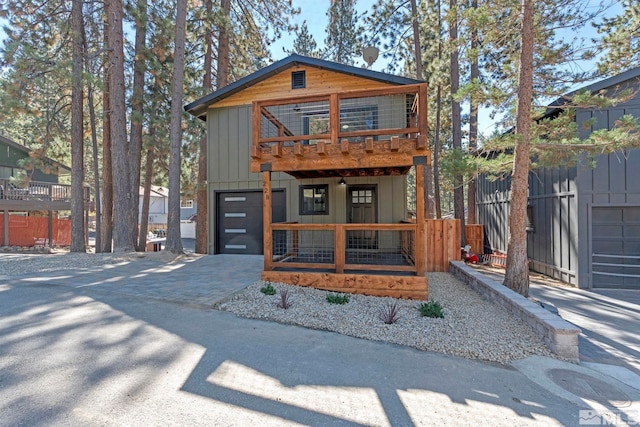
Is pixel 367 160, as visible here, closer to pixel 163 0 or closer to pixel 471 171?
pixel 471 171

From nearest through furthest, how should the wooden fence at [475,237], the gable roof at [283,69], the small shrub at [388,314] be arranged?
the small shrub at [388,314], the gable roof at [283,69], the wooden fence at [475,237]

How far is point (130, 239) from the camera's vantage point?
10.2 meters

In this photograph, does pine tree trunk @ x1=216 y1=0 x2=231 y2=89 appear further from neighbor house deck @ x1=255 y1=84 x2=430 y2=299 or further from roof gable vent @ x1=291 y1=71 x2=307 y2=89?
neighbor house deck @ x1=255 y1=84 x2=430 y2=299

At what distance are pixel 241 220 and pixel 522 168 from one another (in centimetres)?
725

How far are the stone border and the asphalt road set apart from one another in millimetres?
828

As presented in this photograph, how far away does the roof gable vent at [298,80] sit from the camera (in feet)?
29.0

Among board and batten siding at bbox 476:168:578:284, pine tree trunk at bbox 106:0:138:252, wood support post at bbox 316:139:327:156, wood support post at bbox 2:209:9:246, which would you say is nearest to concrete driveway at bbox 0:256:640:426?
wood support post at bbox 316:139:327:156

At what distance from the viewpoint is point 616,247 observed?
7.38m

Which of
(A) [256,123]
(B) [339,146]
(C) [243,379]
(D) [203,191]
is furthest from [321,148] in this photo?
(D) [203,191]

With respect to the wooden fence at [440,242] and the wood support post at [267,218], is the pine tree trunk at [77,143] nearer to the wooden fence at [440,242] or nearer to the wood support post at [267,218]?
the wood support post at [267,218]

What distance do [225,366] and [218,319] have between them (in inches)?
50.5

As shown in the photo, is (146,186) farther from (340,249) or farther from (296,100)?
(340,249)

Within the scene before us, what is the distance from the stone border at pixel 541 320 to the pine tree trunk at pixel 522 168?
1.91 ft

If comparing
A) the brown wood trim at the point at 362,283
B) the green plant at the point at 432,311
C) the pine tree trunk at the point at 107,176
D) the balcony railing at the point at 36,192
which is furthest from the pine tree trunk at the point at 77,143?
the green plant at the point at 432,311
